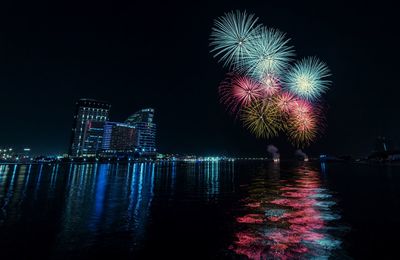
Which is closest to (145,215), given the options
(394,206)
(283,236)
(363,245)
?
(283,236)

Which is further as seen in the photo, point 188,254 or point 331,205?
point 331,205

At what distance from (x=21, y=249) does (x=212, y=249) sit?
1124cm

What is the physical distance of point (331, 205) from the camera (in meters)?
27.1

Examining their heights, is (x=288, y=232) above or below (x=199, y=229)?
above

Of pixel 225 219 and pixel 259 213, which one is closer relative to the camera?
pixel 225 219

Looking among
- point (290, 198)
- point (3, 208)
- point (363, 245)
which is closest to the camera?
point (363, 245)

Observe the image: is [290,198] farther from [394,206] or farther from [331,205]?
[394,206]

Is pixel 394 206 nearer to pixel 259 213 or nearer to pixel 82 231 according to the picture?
pixel 259 213

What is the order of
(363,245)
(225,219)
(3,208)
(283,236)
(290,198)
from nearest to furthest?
(363,245) → (283,236) → (225,219) → (3,208) → (290,198)

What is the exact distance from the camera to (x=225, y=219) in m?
21.7

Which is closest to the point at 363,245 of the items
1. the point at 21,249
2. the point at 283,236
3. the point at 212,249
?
the point at 283,236

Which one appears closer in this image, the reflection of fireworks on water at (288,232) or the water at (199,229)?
the reflection of fireworks on water at (288,232)

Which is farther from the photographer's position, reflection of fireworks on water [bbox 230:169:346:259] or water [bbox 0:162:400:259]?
water [bbox 0:162:400:259]

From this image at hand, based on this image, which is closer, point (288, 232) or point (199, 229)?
point (288, 232)
